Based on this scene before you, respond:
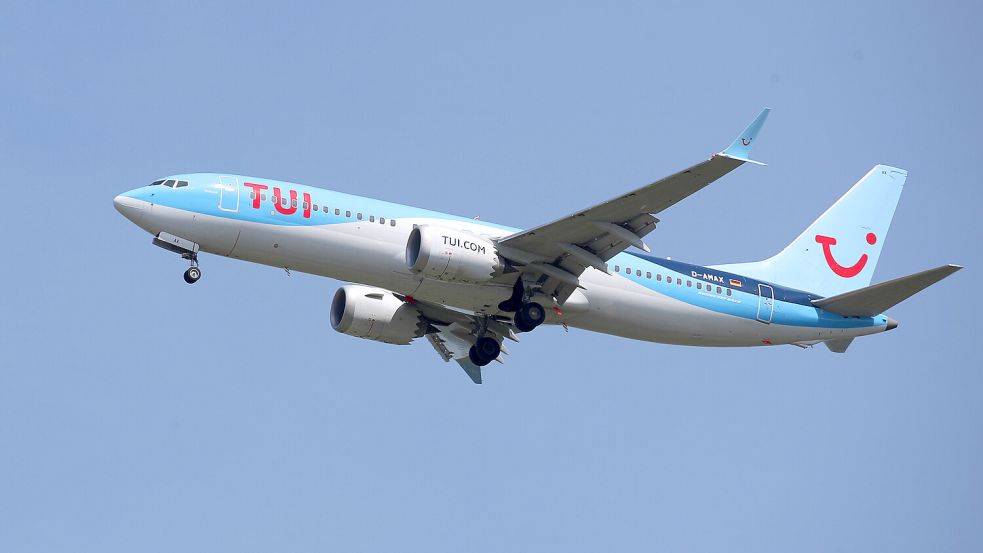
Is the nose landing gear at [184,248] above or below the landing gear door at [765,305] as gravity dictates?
below

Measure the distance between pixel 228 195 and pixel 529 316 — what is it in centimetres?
937

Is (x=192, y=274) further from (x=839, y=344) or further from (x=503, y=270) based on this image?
(x=839, y=344)

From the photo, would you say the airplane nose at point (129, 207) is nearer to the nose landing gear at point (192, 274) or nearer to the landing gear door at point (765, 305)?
the nose landing gear at point (192, 274)

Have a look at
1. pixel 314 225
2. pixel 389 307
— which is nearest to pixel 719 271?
pixel 389 307

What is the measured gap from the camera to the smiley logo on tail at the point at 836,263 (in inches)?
1773

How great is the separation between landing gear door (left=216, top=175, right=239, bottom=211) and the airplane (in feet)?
0.09

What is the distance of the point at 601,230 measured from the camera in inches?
1432

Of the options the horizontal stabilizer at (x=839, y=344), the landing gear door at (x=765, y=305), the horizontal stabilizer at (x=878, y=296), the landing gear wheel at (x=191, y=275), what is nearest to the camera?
the landing gear wheel at (x=191, y=275)

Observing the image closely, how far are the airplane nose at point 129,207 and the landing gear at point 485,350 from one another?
1157 cm

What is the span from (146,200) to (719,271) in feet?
59.4

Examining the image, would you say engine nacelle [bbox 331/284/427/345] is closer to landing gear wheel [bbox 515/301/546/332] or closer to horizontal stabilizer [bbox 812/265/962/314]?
landing gear wheel [bbox 515/301/546/332]

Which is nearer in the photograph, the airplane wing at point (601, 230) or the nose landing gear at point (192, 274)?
the airplane wing at point (601, 230)

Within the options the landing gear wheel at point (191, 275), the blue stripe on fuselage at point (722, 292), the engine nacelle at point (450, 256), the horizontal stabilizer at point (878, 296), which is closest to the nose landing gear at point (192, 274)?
the landing gear wheel at point (191, 275)

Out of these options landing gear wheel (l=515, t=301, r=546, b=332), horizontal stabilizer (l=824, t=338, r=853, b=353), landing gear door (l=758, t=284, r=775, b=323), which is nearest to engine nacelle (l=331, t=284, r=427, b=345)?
landing gear wheel (l=515, t=301, r=546, b=332)
